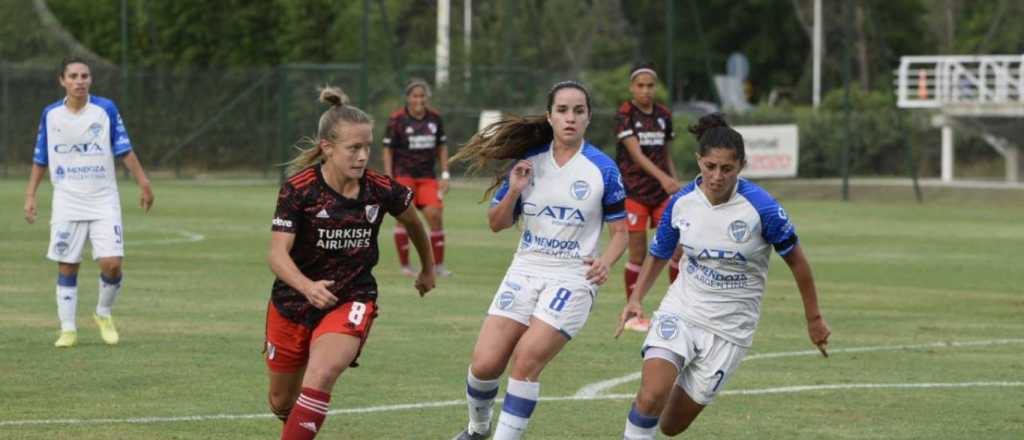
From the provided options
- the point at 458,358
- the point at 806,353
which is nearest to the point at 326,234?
the point at 458,358

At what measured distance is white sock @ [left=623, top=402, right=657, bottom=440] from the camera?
27.5ft

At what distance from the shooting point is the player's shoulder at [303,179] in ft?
26.9

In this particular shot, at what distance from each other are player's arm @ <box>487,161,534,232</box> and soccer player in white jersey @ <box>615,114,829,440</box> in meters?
0.86

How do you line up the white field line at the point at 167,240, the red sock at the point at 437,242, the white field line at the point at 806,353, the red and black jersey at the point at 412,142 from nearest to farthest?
the white field line at the point at 806,353, the red sock at the point at 437,242, the red and black jersey at the point at 412,142, the white field line at the point at 167,240

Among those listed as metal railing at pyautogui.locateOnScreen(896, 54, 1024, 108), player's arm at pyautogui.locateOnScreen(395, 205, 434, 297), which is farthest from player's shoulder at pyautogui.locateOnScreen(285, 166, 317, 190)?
metal railing at pyautogui.locateOnScreen(896, 54, 1024, 108)

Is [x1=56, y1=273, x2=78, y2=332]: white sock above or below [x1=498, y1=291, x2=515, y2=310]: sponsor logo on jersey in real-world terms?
below

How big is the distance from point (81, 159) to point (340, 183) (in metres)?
5.43

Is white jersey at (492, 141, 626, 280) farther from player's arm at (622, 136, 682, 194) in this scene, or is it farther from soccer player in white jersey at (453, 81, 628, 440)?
player's arm at (622, 136, 682, 194)

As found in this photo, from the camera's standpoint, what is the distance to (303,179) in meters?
8.25

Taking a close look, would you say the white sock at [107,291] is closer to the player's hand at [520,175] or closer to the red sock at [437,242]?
the player's hand at [520,175]

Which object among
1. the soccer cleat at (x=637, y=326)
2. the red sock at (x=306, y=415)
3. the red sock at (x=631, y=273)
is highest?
the red sock at (x=306, y=415)

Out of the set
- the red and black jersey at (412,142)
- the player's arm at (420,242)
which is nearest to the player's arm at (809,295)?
the player's arm at (420,242)

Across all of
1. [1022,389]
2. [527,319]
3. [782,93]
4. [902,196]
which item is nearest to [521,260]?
[527,319]

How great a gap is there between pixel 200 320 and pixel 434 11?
2193 inches
